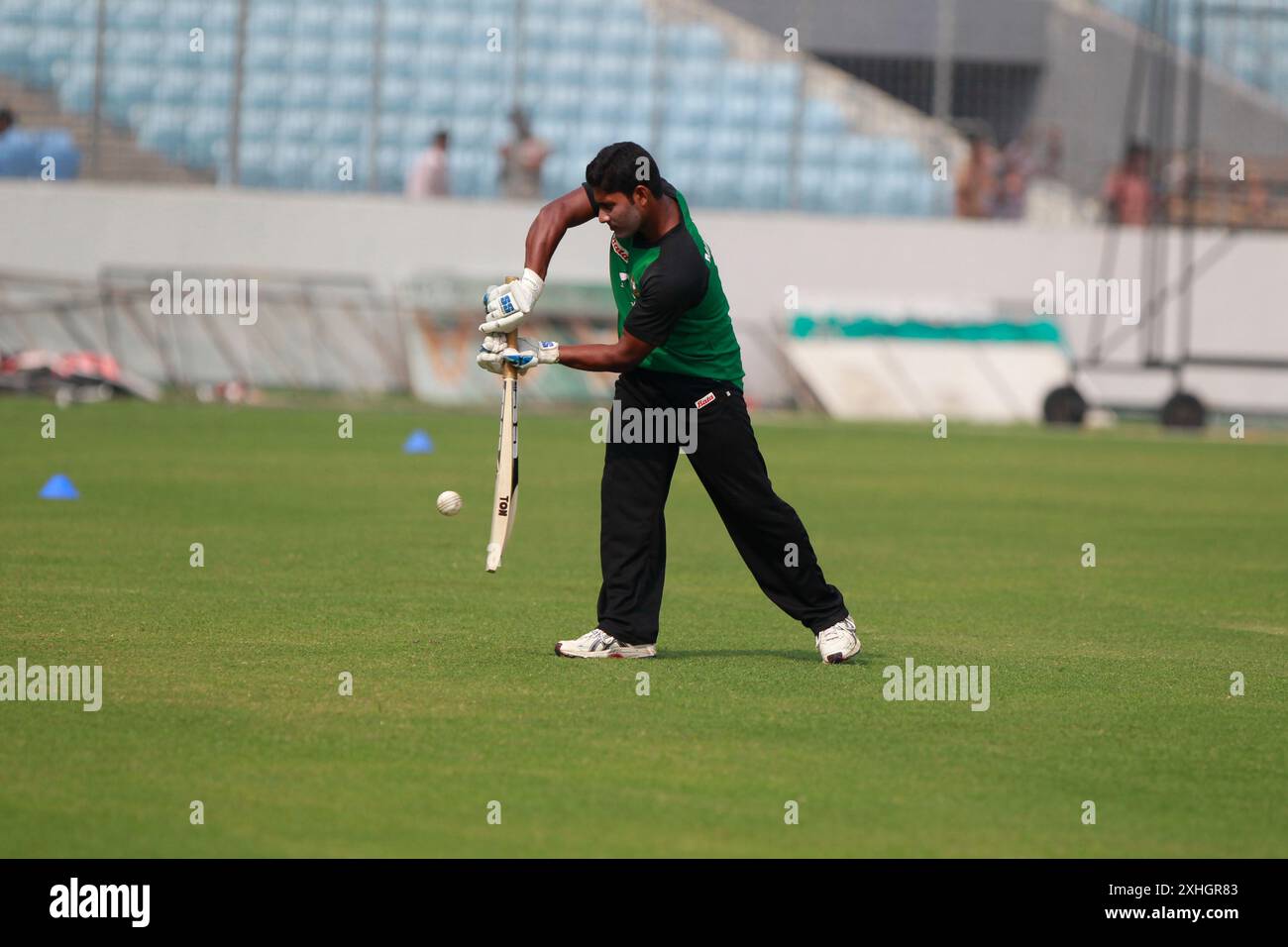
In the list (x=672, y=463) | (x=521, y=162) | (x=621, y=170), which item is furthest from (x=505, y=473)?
(x=521, y=162)

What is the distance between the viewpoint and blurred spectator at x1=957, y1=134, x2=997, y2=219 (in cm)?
3036

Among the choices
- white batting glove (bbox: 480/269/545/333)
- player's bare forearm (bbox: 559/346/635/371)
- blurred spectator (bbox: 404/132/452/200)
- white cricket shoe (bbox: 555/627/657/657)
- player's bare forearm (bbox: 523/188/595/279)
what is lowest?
white cricket shoe (bbox: 555/627/657/657)

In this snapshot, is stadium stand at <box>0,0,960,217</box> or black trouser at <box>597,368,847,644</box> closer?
black trouser at <box>597,368,847,644</box>

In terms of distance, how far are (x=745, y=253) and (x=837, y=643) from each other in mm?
21469

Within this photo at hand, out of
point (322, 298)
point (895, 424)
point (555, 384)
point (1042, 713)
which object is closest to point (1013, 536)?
point (1042, 713)

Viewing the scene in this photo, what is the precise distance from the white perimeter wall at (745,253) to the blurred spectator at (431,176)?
307 mm

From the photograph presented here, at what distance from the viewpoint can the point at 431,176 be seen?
29.5 meters

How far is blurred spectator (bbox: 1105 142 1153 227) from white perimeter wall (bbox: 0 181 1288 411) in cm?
32

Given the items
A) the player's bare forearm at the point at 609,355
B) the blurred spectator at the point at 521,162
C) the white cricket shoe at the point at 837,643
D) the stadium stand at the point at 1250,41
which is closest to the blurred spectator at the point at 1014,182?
the stadium stand at the point at 1250,41

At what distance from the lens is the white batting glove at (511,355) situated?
8.05 metres

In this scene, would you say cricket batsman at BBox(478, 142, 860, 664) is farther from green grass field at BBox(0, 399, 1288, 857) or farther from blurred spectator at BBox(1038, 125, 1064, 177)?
blurred spectator at BBox(1038, 125, 1064, 177)

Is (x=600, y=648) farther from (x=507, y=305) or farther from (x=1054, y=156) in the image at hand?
(x=1054, y=156)

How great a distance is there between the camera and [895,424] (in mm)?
A: 27062

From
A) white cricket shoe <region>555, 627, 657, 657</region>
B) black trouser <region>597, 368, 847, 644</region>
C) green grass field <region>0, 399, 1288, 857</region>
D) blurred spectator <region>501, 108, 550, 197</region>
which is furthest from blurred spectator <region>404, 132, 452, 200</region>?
A: white cricket shoe <region>555, 627, 657, 657</region>
